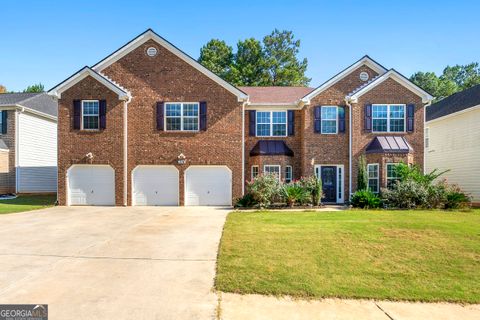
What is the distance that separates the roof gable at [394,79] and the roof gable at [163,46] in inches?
262

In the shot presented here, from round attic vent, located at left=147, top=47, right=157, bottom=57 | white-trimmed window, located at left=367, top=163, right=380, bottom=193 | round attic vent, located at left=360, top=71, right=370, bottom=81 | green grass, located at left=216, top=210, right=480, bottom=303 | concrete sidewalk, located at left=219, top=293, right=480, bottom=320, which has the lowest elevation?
concrete sidewalk, located at left=219, top=293, right=480, bottom=320

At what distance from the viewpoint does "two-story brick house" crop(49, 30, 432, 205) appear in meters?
17.9

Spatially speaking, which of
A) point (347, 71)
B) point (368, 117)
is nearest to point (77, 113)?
point (347, 71)

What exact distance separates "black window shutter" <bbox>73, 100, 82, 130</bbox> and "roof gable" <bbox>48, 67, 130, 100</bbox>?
100 centimetres

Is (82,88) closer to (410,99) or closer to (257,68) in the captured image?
(410,99)

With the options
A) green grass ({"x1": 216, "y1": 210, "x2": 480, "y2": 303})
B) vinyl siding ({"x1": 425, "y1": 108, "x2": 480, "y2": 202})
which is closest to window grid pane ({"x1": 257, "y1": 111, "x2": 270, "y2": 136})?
green grass ({"x1": 216, "y1": 210, "x2": 480, "y2": 303})

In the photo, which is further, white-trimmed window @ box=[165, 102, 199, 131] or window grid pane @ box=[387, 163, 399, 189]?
white-trimmed window @ box=[165, 102, 199, 131]

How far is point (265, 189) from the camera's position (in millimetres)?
16438

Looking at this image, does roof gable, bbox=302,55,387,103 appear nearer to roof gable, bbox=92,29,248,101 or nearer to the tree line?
roof gable, bbox=92,29,248,101

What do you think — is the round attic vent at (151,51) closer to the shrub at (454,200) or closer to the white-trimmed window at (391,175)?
the white-trimmed window at (391,175)

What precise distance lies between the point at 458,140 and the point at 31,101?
100ft

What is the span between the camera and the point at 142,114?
18.3 m

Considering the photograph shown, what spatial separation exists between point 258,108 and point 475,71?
5864 centimetres

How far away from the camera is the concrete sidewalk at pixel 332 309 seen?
15.5 feet
